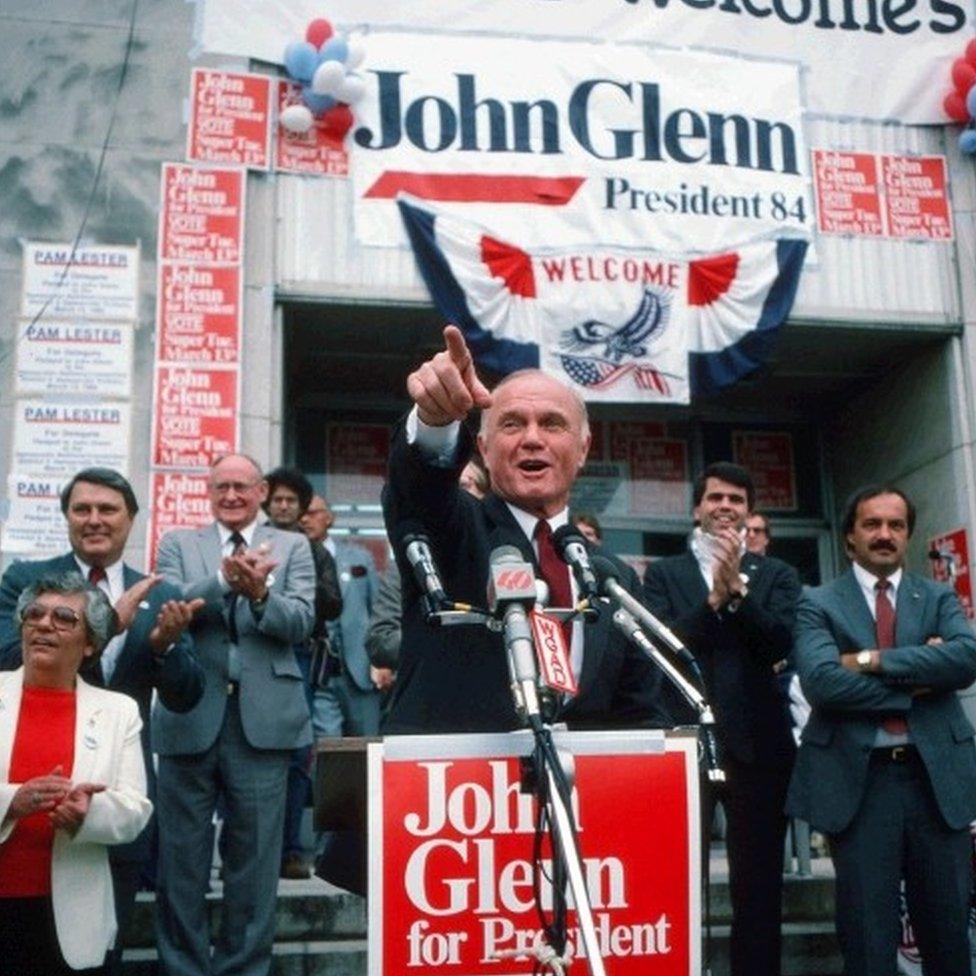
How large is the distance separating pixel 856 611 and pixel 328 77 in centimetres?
509

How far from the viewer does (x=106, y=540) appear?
4.79m

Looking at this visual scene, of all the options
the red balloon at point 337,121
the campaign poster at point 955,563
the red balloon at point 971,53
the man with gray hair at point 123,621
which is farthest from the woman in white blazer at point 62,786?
the red balloon at point 971,53

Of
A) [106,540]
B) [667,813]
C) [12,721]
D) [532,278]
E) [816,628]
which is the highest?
[532,278]

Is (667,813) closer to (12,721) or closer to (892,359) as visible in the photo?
(12,721)

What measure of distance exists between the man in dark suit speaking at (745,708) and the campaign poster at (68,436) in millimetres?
3875

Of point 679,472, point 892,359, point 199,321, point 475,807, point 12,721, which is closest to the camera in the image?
point 475,807

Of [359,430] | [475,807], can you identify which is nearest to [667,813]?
[475,807]

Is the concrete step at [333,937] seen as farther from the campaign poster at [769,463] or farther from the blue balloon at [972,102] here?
the blue balloon at [972,102]

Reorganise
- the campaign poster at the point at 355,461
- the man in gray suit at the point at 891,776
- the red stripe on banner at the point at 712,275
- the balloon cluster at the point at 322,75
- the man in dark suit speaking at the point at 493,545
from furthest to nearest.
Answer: the campaign poster at the point at 355,461, the red stripe on banner at the point at 712,275, the balloon cluster at the point at 322,75, the man in gray suit at the point at 891,776, the man in dark suit speaking at the point at 493,545

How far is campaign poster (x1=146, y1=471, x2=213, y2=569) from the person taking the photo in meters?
7.78

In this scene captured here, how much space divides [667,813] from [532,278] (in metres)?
6.41

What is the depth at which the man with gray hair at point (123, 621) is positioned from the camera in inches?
178

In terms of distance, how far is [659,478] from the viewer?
34.9ft

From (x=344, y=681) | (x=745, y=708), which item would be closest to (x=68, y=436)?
(x=344, y=681)
